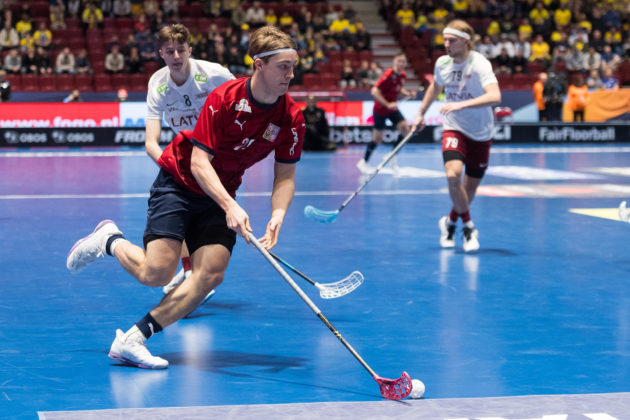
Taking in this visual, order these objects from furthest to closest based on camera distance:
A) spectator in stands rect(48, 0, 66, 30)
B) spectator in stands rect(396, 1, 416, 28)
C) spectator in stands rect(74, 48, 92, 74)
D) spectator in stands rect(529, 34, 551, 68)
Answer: spectator in stands rect(396, 1, 416, 28) < spectator in stands rect(529, 34, 551, 68) < spectator in stands rect(48, 0, 66, 30) < spectator in stands rect(74, 48, 92, 74)

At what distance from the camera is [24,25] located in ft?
81.3

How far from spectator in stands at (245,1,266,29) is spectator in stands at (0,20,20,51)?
6.49 m

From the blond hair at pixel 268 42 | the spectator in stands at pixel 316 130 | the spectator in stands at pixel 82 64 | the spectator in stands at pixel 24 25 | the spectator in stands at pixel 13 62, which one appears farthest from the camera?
the spectator in stands at pixel 24 25

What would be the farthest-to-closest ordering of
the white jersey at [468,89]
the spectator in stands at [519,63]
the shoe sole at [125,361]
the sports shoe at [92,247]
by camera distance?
the spectator in stands at [519,63], the white jersey at [468,89], the sports shoe at [92,247], the shoe sole at [125,361]

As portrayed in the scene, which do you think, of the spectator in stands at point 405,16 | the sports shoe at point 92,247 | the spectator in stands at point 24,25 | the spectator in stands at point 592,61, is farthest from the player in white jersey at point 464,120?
the spectator in stands at point 405,16

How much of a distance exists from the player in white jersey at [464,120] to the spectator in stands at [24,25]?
61.1 ft

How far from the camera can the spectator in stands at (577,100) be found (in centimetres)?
2394

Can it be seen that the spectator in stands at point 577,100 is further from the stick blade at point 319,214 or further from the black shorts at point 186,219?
the black shorts at point 186,219

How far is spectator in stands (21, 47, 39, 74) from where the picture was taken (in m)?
23.5

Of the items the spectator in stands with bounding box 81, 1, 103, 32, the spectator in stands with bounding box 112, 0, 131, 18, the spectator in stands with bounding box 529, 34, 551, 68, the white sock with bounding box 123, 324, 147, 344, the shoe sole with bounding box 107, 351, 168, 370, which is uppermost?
the spectator in stands with bounding box 112, 0, 131, 18

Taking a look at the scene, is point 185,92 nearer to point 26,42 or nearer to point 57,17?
point 26,42

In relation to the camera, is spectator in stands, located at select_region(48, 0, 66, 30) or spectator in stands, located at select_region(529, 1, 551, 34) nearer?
spectator in stands, located at select_region(48, 0, 66, 30)

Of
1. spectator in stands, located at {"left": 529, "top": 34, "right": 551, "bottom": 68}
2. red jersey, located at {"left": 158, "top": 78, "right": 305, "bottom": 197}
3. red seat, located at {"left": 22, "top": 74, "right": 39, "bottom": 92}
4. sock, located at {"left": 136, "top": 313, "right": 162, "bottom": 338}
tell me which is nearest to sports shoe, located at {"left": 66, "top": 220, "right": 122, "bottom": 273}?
red jersey, located at {"left": 158, "top": 78, "right": 305, "bottom": 197}

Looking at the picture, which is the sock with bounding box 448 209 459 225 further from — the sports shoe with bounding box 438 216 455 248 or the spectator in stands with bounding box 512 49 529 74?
the spectator in stands with bounding box 512 49 529 74
